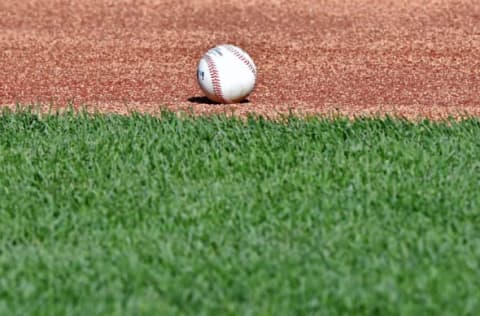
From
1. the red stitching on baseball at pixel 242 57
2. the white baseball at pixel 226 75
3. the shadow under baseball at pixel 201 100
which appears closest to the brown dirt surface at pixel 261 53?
the shadow under baseball at pixel 201 100

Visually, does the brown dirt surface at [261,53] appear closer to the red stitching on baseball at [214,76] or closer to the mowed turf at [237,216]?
the red stitching on baseball at [214,76]

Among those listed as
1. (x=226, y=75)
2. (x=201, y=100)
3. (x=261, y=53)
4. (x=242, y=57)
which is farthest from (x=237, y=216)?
(x=261, y=53)

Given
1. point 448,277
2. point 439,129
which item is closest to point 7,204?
point 448,277

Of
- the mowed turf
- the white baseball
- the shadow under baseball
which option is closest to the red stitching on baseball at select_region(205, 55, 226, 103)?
the white baseball

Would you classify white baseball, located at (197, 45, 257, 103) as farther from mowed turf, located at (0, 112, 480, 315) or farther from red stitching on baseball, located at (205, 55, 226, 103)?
mowed turf, located at (0, 112, 480, 315)

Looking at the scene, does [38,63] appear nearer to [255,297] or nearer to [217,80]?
[217,80]
